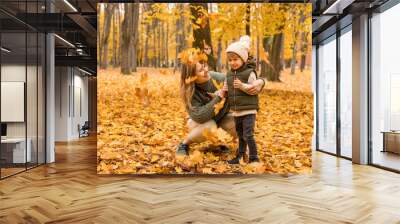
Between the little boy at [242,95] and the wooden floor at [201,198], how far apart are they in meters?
0.58

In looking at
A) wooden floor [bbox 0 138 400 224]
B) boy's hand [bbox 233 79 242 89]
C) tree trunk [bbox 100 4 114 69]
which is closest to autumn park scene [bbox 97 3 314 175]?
tree trunk [bbox 100 4 114 69]

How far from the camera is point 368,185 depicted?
19.6 feet

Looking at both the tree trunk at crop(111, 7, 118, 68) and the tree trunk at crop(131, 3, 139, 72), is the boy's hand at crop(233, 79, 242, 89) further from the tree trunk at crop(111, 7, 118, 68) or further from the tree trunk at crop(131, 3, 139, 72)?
the tree trunk at crop(111, 7, 118, 68)

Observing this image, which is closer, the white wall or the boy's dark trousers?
the boy's dark trousers

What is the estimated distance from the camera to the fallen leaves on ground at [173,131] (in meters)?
6.61

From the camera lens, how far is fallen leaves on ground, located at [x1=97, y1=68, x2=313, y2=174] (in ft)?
21.7

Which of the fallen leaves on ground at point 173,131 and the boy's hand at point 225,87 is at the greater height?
the boy's hand at point 225,87

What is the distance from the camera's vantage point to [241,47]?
21.6ft

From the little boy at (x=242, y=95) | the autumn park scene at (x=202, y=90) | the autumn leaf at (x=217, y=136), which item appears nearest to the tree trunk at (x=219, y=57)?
the autumn park scene at (x=202, y=90)

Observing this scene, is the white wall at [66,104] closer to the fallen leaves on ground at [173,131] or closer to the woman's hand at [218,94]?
the fallen leaves on ground at [173,131]

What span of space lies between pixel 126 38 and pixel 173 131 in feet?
5.57

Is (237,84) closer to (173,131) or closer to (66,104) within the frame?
(173,131)

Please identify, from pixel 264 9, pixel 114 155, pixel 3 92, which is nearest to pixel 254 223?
pixel 114 155

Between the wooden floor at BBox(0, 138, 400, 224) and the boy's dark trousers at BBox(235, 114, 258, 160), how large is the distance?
454 mm
